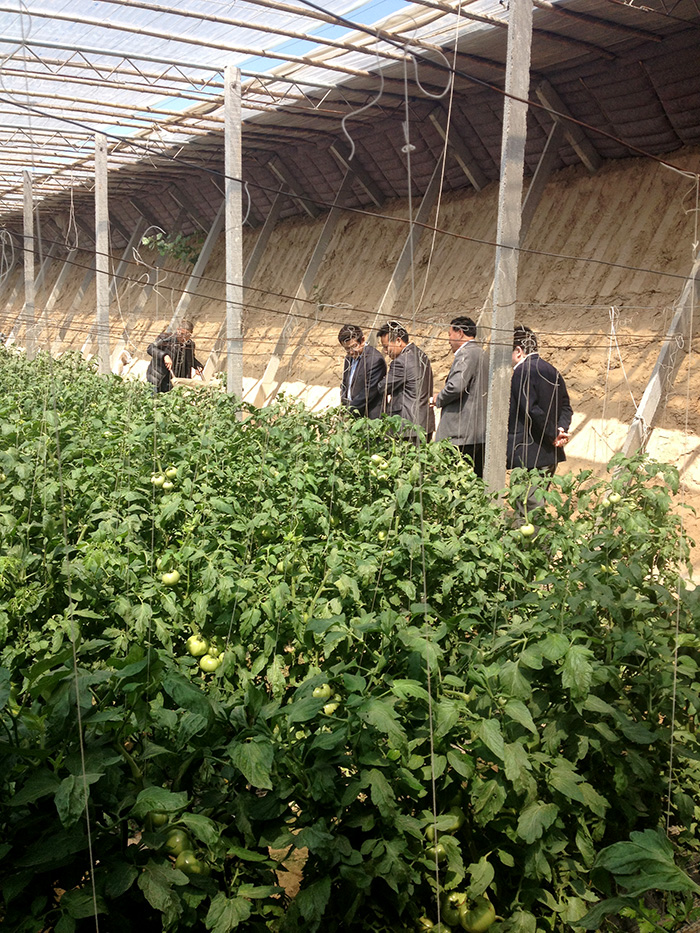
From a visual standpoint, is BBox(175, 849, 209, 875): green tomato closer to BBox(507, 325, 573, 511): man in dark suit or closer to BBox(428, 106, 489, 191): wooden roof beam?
BBox(507, 325, 573, 511): man in dark suit

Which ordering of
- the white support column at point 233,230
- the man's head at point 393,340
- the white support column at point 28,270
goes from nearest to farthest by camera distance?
the man's head at point 393,340, the white support column at point 233,230, the white support column at point 28,270

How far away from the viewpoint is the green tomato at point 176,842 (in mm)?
1479

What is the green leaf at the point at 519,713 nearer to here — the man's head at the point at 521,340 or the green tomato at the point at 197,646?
the green tomato at the point at 197,646

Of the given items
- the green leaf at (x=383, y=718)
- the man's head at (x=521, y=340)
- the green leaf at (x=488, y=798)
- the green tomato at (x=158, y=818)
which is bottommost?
the green leaf at (x=488, y=798)

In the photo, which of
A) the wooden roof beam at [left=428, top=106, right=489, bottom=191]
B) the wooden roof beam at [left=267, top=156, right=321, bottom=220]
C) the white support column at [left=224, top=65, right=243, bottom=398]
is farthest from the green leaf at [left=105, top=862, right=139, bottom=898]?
the wooden roof beam at [left=267, top=156, right=321, bottom=220]

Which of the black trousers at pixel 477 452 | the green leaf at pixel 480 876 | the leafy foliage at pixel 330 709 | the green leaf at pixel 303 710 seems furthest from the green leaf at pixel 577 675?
the black trousers at pixel 477 452

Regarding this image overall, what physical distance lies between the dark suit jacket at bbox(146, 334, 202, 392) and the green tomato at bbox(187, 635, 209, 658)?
18.0 ft

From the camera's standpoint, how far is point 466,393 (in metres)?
5.54

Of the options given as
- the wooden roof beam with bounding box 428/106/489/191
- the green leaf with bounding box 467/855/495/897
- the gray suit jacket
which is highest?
the wooden roof beam with bounding box 428/106/489/191

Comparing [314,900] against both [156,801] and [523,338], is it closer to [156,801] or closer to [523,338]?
[156,801]

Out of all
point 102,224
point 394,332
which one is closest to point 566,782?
point 394,332

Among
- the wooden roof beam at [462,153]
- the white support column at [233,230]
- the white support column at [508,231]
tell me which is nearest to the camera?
the white support column at [508,231]

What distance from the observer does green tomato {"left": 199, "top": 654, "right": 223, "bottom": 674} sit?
229 centimetres

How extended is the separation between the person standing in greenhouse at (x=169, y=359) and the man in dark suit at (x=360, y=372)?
2.18 meters
